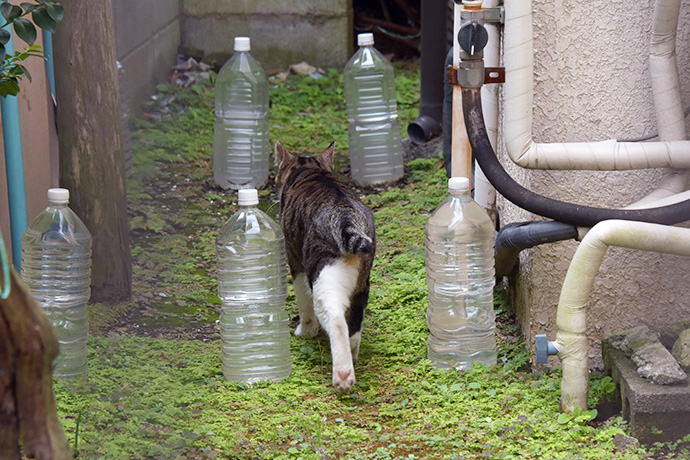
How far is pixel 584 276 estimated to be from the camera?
10.2ft

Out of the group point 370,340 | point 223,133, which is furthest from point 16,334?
point 223,133

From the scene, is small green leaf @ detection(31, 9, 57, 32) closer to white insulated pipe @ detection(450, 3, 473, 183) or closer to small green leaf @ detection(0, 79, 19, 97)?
small green leaf @ detection(0, 79, 19, 97)

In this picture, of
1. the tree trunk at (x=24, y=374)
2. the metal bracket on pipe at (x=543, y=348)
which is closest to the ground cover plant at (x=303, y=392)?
the metal bracket on pipe at (x=543, y=348)

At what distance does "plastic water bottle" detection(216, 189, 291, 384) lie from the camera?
3852 millimetres

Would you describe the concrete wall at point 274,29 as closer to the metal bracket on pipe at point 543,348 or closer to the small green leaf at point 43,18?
the small green leaf at point 43,18

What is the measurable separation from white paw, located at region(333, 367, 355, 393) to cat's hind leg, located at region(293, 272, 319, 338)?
2.26 feet

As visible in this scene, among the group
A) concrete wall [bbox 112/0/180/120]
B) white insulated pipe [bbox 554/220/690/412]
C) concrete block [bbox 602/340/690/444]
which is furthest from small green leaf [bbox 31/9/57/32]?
concrete wall [bbox 112/0/180/120]

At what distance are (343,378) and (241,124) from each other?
11.9 ft

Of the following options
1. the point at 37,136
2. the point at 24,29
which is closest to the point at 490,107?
the point at 24,29

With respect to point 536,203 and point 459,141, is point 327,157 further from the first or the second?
point 536,203

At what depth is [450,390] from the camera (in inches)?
142

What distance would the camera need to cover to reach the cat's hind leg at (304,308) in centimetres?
425

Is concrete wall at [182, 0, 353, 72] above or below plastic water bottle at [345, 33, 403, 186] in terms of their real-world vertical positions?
above

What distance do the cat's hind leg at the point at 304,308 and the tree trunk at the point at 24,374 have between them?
253 centimetres
